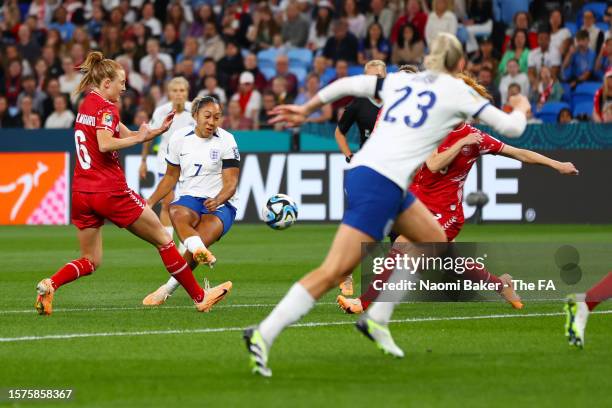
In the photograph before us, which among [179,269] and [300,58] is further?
[300,58]

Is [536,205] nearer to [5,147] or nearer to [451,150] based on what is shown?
[5,147]

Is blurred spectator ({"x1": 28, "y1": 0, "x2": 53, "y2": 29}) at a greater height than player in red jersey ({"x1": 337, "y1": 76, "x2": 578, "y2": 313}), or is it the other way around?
player in red jersey ({"x1": 337, "y1": 76, "x2": 578, "y2": 313})

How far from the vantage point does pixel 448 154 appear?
11.2 meters

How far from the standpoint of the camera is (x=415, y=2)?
87.6 ft

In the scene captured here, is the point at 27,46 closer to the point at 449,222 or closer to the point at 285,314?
the point at 449,222

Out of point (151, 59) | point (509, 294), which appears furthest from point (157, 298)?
point (151, 59)

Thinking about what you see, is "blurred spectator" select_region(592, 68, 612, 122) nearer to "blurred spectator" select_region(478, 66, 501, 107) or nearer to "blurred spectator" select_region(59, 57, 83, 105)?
"blurred spectator" select_region(478, 66, 501, 107)

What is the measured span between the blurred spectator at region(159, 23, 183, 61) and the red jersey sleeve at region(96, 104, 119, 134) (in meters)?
17.6

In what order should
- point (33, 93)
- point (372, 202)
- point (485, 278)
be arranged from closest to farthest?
point (372, 202) < point (485, 278) < point (33, 93)

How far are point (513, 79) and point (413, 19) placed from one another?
2929 mm

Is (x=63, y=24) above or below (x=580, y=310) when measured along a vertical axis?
below

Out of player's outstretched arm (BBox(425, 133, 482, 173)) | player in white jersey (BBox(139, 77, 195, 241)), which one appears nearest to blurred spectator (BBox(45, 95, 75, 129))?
player in white jersey (BBox(139, 77, 195, 241))

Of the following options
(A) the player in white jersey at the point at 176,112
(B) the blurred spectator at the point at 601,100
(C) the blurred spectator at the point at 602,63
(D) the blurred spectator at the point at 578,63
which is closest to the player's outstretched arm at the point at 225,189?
(A) the player in white jersey at the point at 176,112

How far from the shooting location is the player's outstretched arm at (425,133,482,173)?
1123 centimetres
